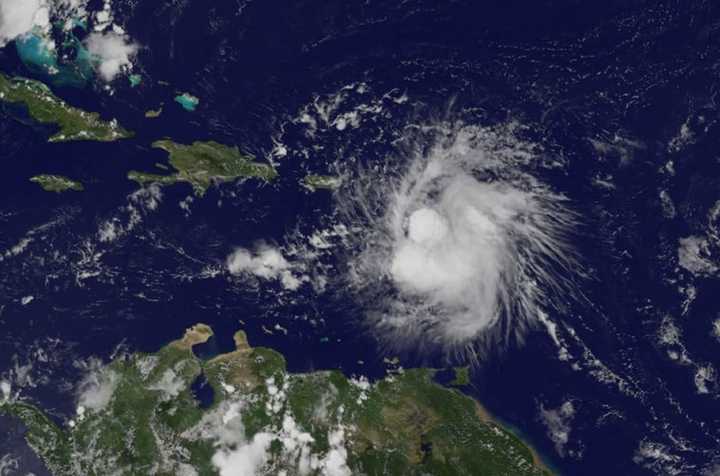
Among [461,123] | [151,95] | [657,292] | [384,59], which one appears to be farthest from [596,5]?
[151,95]

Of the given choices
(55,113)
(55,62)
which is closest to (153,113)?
(55,113)

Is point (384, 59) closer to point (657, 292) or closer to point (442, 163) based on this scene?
point (442, 163)

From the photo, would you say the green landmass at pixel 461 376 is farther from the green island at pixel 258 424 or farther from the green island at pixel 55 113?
the green island at pixel 55 113

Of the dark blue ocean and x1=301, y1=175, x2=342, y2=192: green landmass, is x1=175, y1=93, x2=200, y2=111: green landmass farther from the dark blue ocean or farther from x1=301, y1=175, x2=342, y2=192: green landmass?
x1=301, y1=175, x2=342, y2=192: green landmass

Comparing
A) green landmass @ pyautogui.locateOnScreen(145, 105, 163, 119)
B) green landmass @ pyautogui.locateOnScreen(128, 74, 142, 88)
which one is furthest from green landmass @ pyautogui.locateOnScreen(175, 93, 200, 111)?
green landmass @ pyautogui.locateOnScreen(128, 74, 142, 88)

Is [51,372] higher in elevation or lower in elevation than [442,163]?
lower
